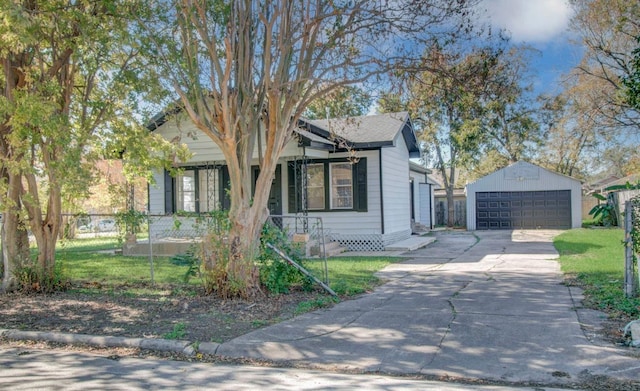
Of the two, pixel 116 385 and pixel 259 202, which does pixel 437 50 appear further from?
pixel 116 385

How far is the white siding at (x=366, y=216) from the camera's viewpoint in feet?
54.2

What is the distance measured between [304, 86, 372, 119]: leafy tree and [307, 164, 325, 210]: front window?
17.9ft

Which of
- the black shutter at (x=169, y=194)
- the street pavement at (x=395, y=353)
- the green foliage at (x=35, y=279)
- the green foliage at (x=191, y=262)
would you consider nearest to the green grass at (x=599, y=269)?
the street pavement at (x=395, y=353)

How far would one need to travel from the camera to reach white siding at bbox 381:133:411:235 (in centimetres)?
1688

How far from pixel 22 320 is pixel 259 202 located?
396cm

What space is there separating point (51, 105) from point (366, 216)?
33.7 ft

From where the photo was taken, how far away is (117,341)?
6539 mm

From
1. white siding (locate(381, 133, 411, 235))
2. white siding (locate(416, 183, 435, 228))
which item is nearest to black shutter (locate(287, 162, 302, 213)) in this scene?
white siding (locate(381, 133, 411, 235))

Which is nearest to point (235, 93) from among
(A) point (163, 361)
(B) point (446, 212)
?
(A) point (163, 361)

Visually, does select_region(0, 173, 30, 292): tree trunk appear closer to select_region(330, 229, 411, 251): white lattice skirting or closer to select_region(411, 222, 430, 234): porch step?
select_region(330, 229, 411, 251): white lattice skirting

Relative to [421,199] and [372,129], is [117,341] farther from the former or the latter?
[421,199]

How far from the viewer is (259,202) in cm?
884

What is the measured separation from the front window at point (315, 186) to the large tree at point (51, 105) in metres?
7.39

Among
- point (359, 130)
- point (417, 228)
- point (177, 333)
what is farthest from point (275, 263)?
point (417, 228)
